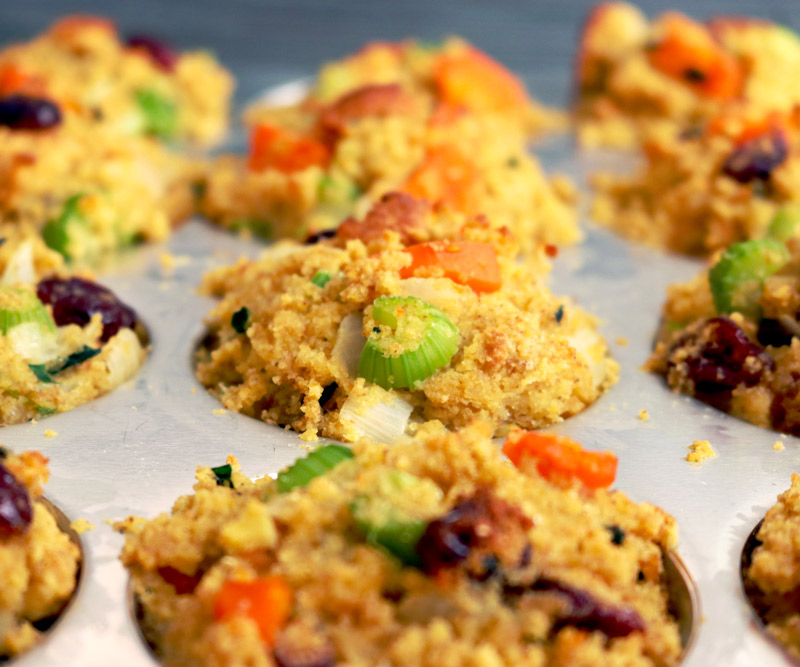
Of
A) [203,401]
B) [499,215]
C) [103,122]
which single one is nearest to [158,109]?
[103,122]

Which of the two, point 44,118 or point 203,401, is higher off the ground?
point 44,118

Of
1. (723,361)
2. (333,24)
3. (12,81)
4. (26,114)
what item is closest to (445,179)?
(723,361)

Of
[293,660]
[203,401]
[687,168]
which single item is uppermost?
[687,168]

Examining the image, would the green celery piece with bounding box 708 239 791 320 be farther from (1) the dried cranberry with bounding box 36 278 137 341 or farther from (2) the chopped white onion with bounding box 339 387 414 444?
(1) the dried cranberry with bounding box 36 278 137 341

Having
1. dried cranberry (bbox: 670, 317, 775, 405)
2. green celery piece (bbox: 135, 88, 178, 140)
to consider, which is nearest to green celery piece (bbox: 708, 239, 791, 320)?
dried cranberry (bbox: 670, 317, 775, 405)

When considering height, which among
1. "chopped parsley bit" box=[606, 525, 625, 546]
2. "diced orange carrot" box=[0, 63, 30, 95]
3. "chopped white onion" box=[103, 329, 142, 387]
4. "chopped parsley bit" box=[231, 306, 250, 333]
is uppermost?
"diced orange carrot" box=[0, 63, 30, 95]

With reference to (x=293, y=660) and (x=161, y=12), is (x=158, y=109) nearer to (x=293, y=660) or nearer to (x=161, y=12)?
(x=161, y=12)

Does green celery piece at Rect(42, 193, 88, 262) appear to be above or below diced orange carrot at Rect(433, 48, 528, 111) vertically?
below
